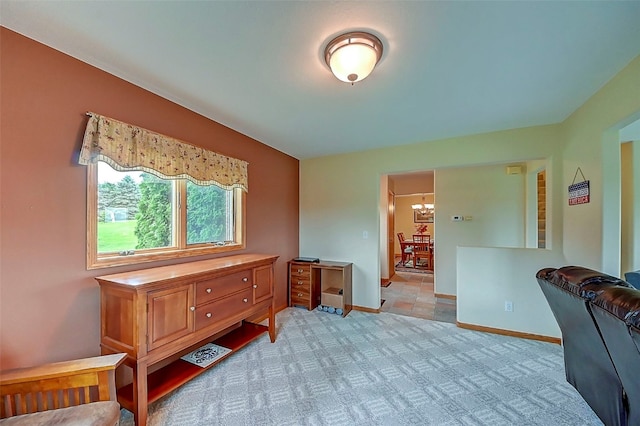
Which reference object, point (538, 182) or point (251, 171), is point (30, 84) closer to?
point (251, 171)

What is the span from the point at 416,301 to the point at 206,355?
340cm

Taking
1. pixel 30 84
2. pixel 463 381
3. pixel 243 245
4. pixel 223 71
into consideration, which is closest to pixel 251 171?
pixel 243 245

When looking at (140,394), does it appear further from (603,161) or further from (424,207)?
(424,207)

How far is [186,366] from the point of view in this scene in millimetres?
2148

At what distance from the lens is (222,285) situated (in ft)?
7.20

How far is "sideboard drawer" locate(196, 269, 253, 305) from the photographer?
6.58 ft

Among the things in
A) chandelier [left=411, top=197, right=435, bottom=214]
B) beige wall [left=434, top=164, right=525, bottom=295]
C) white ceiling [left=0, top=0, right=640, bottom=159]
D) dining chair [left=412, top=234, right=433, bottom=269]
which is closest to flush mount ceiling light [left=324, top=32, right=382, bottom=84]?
white ceiling [left=0, top=0, right=640, bottom=159]

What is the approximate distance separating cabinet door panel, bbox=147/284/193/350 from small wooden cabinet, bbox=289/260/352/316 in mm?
2124

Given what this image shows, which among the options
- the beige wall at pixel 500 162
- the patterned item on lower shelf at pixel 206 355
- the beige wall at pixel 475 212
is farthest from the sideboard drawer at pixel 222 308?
the beige wall at pixel 475 212

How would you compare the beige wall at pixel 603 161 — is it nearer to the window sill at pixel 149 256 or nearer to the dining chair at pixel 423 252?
the window sill at pixel 149 256

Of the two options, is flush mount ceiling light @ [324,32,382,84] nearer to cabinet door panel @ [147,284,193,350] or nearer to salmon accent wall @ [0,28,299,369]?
salmon accent wall @ [0,28,299,369]

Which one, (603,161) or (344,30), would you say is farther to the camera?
(603,161)

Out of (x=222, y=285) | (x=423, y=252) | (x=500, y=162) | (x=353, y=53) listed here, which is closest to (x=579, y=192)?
(x=500, y=162)

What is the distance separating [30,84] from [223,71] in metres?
1.13
